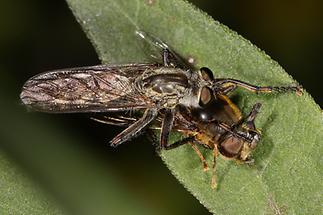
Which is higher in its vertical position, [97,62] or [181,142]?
[181,142]

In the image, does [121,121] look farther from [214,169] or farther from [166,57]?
[214,169]

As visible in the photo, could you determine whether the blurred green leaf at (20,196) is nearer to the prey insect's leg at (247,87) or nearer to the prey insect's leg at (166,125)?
the prey insect's leg at (166,125)

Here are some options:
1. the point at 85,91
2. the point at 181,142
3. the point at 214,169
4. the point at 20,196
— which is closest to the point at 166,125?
the point at 181,142

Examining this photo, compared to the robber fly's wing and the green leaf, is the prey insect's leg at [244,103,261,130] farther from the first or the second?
the robber fly's wing

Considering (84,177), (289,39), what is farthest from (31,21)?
(289,39)

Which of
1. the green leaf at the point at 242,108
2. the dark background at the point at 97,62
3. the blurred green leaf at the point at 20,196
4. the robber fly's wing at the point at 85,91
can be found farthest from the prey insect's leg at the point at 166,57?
the blurred green leaf at the point at 20,196

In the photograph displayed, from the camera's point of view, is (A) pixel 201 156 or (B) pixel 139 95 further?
(B) pixel 139 95
